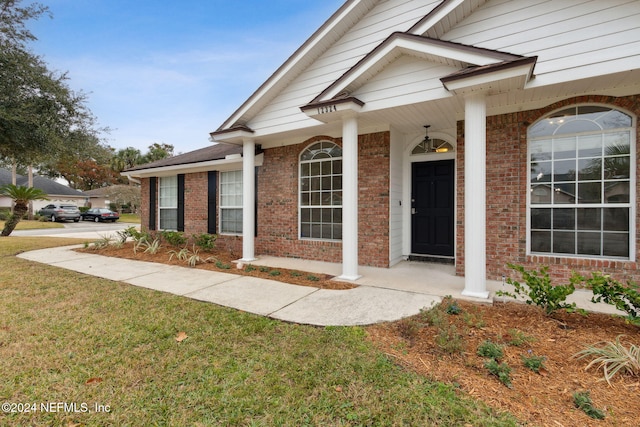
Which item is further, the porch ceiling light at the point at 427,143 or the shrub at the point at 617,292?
the porch ceiling light at the point at 427,143

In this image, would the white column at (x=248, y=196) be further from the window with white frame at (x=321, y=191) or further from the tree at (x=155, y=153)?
the tree at (x=155, y=153)

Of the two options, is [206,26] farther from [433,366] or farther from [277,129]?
[433,366]

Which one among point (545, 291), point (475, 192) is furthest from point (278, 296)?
point (545, 291)

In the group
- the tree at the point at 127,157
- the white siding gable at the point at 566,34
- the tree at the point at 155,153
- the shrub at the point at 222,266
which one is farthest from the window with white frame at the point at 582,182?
the tree at the point at 127,157

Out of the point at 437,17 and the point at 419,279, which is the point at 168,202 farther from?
the point at 437,17

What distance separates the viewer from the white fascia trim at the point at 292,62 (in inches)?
243

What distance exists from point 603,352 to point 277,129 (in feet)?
21.2

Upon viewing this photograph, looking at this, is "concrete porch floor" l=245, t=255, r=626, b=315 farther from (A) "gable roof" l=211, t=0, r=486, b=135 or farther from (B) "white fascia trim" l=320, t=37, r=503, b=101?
(A) "gable roof" l=211, t=0, r=486, b=135

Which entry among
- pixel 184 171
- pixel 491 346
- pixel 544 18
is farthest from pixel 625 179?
pixel 184 171

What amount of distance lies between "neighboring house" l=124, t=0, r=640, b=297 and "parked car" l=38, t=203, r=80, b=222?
994 inches

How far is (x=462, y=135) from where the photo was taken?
582 centimetres

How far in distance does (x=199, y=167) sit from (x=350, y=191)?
5.94 meters

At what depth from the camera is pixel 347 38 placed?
6.48 m

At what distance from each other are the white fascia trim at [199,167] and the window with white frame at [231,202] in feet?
0.83
